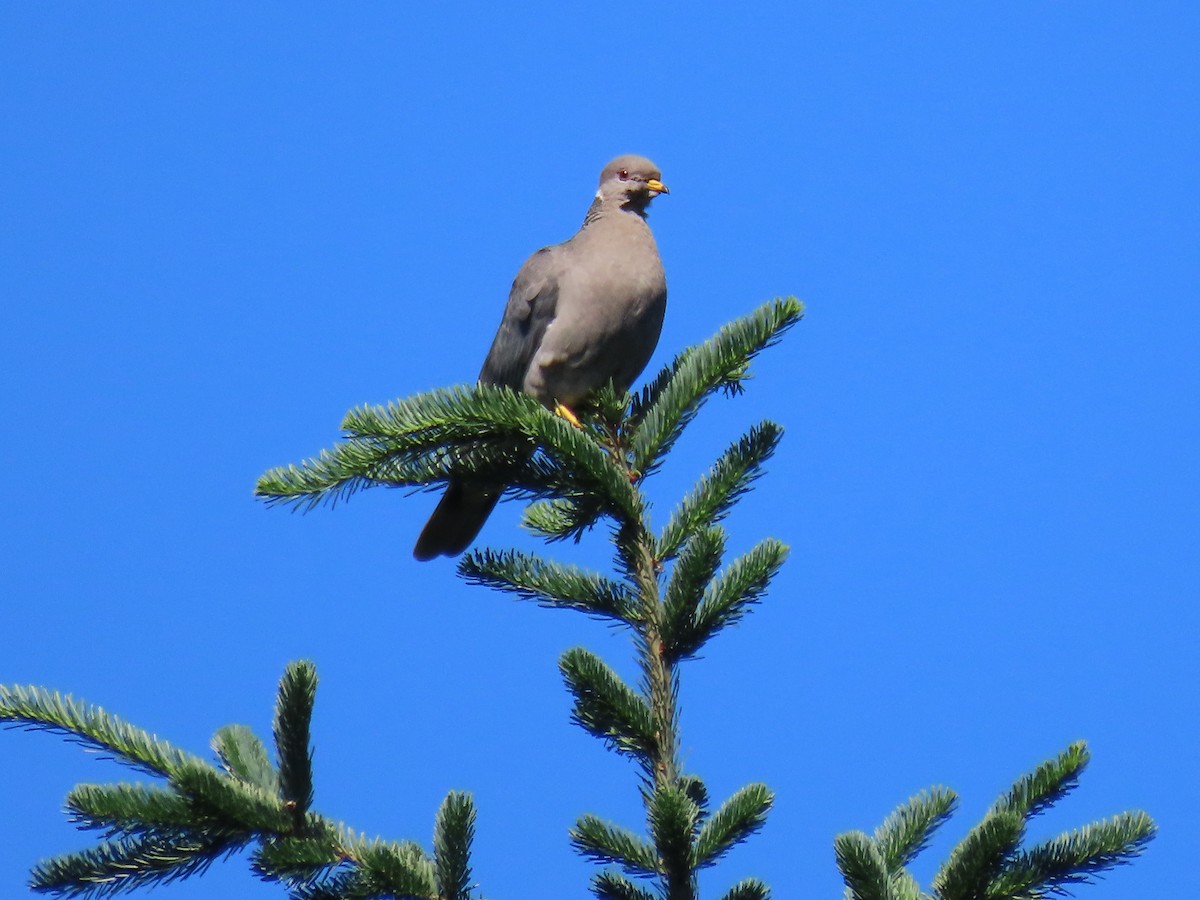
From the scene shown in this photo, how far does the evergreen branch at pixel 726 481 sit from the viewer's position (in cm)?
382

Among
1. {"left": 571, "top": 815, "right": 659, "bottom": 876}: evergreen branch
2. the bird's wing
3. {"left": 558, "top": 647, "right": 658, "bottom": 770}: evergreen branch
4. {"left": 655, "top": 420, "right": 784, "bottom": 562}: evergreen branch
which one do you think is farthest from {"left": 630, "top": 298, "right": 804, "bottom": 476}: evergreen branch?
the bird's wing

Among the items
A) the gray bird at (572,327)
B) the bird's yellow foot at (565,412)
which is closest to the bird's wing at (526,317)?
the gray bird at (572,327)

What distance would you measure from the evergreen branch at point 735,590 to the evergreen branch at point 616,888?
62 centimetres

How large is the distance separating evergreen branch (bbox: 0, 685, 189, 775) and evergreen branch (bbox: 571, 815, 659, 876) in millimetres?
952

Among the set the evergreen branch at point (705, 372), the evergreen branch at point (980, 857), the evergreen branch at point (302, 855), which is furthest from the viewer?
the evergreen branch at point (705, 372)

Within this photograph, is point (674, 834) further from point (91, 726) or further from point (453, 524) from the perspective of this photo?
point (453, 524)

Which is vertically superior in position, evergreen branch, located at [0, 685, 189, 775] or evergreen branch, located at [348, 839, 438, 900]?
evergreen branch, located at [0, 685, 189, 775]

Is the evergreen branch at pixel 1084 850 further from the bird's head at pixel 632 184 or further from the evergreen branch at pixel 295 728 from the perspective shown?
the bird's head at pixel 632 184

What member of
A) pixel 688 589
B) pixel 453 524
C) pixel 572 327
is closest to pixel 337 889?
pixel 688 589

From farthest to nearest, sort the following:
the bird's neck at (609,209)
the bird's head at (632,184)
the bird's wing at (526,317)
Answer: the bird's head at (632,184) → the bird's neck at (609,209) → the bird's wing at (526,317)

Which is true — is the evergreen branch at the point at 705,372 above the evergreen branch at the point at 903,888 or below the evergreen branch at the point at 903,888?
above

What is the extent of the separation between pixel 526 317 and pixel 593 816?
368cm

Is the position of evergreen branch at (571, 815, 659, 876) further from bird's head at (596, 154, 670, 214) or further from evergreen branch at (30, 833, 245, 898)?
bird's head at (596, 154, 670, 214)

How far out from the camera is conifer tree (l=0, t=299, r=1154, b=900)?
9.64ft
